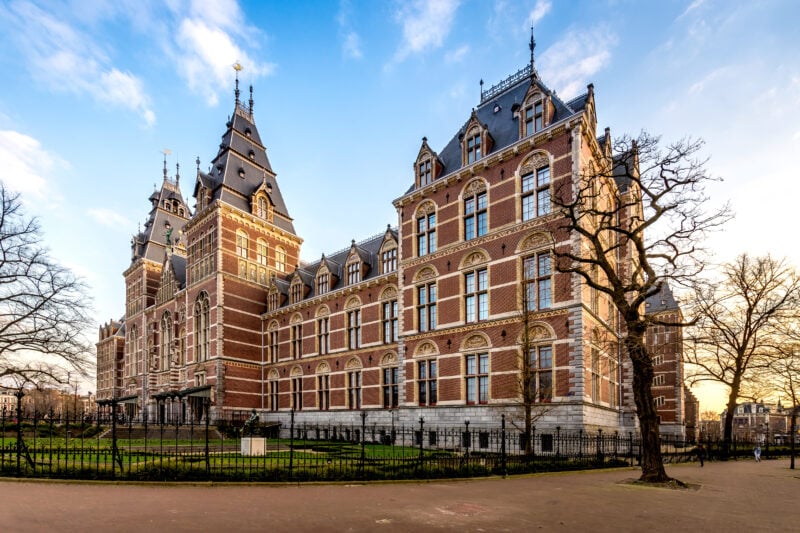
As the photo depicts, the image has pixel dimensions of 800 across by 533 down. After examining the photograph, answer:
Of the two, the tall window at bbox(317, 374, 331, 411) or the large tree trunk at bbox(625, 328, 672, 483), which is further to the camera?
the tall window at bbox(317, 374, 331, 411)

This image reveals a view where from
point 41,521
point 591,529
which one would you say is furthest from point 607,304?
point 41,521

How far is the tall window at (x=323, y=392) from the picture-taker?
37312mm

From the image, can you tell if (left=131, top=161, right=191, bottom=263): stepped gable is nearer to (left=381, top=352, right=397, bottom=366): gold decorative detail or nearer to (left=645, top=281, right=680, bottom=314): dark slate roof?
(left=381, top=352, right=397, bottom=366): gold decorative detail

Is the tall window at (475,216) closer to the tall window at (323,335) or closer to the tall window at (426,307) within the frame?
the tall window at (426,307)

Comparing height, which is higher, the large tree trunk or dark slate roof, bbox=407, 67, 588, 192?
dark slate roof, bbox=407, 67, 588, 192

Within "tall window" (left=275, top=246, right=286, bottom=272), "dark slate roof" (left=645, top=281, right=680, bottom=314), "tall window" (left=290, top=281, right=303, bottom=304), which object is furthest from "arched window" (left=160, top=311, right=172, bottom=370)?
"dark slate roof" (left=645, top=281, right=680, bottom=314)

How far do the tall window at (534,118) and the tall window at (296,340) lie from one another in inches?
946

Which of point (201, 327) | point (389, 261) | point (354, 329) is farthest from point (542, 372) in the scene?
point (201, 327)

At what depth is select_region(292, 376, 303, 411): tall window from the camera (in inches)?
1552

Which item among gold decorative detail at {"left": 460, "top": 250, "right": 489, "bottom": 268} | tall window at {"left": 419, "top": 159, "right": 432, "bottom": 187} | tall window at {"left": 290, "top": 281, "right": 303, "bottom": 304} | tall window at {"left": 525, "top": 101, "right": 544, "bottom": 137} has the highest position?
tall window at {"left": 525, "top": 101, "right": 544, "bottom": 137}

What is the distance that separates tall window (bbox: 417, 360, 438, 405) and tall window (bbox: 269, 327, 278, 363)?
58.9 ft

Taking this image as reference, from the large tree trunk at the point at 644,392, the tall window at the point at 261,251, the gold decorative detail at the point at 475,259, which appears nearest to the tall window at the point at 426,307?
the gold decorative detail at the point at 475,259

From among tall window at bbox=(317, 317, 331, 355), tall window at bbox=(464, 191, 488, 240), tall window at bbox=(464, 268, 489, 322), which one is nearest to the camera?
tall window at bbox=(464, 268, 489, 322)

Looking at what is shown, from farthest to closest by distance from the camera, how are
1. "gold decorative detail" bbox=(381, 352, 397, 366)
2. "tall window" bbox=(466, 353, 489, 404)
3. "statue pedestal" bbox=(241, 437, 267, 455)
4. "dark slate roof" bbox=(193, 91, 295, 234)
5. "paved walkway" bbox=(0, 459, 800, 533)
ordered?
"dark slate roof" bbox=(193, 91, 295, 234)
"gold decorative detail" bbox=(381, 352, 397, 366)
"tall window" bbox=(466, 353, 489, 404)
"statue pedestal" bbox=(241, 437, 267, 455)
"paved walkway" bbox=(0, 459, 800, 533)
